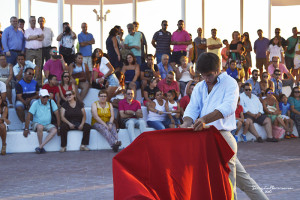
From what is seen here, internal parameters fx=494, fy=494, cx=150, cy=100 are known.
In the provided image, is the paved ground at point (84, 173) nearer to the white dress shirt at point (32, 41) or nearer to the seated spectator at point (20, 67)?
the seated spectator at point (20, 67)

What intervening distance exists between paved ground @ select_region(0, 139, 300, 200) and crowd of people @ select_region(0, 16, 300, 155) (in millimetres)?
955

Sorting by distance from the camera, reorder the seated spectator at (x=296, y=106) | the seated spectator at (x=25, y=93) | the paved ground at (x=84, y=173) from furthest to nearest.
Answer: the seated spectator at (x=296, y=106), the seated spectator at (x=25, y=93), the paved ground at (x=84, y=173)

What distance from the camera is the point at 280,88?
14672mm

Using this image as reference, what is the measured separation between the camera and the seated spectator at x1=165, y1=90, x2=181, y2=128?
11.7 m

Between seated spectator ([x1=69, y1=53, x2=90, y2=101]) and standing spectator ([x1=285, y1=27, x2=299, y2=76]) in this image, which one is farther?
standing spectator ([x1=285, y1=27, x2=299, y2=76])

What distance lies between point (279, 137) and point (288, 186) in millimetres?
6794

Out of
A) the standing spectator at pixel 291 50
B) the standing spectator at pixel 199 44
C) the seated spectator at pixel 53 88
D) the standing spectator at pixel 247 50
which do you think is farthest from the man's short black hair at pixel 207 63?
the standing spectator at pixel 291 50

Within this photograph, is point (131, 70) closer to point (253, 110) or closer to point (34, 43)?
point (34, 43)

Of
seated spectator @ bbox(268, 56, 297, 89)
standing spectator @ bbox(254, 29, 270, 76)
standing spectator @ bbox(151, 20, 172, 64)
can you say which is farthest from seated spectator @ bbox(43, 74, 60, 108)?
standing spectator @ bbox(254, 29, 270, 76)

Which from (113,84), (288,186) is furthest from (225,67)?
(288,186)

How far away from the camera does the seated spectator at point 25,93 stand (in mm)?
11070

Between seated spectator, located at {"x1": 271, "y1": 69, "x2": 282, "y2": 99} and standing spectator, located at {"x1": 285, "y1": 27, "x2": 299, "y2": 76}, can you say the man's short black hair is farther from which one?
standing spectator, located at {"x1": 285, "y1": 27, "x2": 299, "y2": 76}

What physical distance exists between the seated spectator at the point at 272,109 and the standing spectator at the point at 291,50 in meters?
3.19

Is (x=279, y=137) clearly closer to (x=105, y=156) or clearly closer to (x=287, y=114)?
(x=287, y=114)
